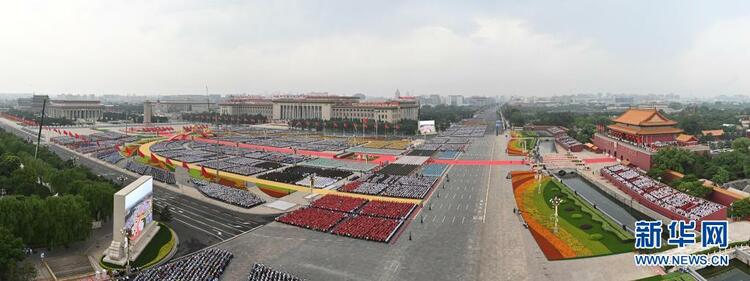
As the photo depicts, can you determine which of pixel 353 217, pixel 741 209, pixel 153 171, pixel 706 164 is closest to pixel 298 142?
pixel 153 171

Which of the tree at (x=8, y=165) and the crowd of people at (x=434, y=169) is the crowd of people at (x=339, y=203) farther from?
the tree at (x=8, y=165)

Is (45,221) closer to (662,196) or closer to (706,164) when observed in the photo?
(662,196)

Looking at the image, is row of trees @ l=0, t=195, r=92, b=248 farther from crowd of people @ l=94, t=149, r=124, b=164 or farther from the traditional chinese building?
the traditional chinese building

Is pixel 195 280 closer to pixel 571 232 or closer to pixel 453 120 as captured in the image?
pixel 571 232

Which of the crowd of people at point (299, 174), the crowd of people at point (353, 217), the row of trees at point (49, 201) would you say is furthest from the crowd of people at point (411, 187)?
the row of trees at point (49, 201)

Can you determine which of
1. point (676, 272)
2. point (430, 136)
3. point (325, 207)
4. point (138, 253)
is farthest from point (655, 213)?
point (430, 136)
